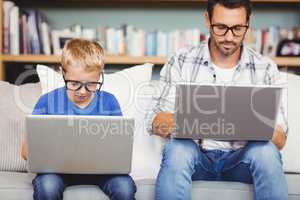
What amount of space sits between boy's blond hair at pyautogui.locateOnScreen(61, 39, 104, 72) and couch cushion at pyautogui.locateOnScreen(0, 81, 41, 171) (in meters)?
0.36

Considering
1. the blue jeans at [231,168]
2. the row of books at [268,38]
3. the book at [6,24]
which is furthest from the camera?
the row of books at [268,38]

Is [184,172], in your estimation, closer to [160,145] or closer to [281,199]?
[281,199]

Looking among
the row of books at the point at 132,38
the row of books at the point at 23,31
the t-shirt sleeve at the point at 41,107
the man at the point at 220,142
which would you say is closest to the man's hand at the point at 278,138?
the man at the point at 220,142

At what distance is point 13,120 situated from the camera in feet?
6.23

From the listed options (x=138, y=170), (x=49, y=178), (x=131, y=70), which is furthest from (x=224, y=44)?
(x=49, y=178)

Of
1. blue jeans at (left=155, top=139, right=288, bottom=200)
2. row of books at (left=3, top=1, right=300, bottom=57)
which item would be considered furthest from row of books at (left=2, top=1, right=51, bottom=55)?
blue jeans at (left=155, top=139, right=288, bottom=200)

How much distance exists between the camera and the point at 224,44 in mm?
1812

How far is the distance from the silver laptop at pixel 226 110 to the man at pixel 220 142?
10 cm

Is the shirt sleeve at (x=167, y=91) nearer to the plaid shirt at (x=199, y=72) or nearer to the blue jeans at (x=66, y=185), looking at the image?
the plaid shirt at (x=199, y=72)

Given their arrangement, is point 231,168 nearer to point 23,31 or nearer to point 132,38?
point 132,38

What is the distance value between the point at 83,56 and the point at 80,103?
0.17m

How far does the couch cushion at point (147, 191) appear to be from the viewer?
1.56 m

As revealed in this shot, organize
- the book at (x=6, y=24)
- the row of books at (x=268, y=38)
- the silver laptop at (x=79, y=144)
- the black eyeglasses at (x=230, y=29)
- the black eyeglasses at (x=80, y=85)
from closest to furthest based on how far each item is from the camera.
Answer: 1. the silver laptop at (x=79, y=144)
2. the black eyeglasses at (x=80, y=85)
3. the black eyeglasses at (x=230, y=29)
4. the book at (x=6, y=24)
5. the row of books at (x=268, y=38)

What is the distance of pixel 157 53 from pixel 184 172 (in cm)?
149
